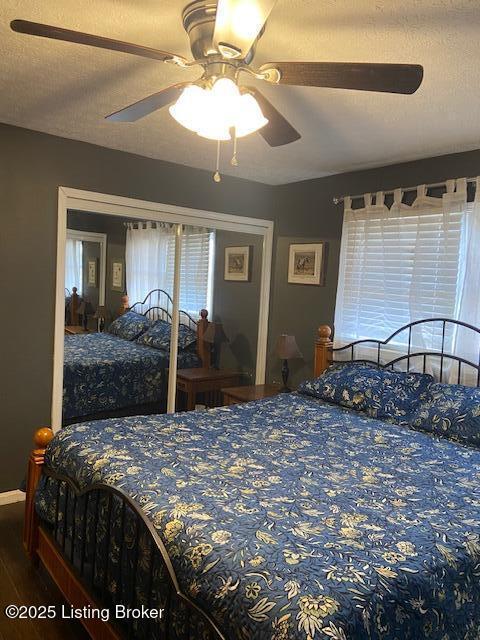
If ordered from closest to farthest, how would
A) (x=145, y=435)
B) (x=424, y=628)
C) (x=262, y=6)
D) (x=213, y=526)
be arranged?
(x=262, y=6)
(x=424, y=628)
(x=213, y=526)
(x=145, y=435)

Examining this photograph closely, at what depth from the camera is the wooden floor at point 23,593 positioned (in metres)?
2.02

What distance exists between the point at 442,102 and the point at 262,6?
1.40 m

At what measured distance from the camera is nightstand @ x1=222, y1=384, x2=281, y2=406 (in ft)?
12.3

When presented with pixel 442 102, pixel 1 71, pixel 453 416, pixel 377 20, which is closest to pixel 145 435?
pixel 453 416

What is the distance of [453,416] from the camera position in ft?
8.35

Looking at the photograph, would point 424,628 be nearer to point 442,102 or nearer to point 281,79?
point 281,79

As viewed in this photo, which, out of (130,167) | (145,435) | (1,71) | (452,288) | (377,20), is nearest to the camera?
(377,20)

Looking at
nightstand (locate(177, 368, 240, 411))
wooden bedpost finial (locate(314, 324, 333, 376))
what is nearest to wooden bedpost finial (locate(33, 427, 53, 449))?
nightstand (locate(177, 368, 240, 411))

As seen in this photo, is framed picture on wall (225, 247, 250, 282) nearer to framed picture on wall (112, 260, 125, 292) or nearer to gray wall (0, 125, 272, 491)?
framed picture on wall (112, 260, 125, 292)

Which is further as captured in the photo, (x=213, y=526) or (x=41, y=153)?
(x=41, y=153)

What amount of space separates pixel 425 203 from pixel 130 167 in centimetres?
207

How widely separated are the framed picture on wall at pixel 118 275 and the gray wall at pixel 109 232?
24 millimetres

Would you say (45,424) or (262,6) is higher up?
(262,6)

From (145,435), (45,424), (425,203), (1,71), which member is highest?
A: (1,71)
